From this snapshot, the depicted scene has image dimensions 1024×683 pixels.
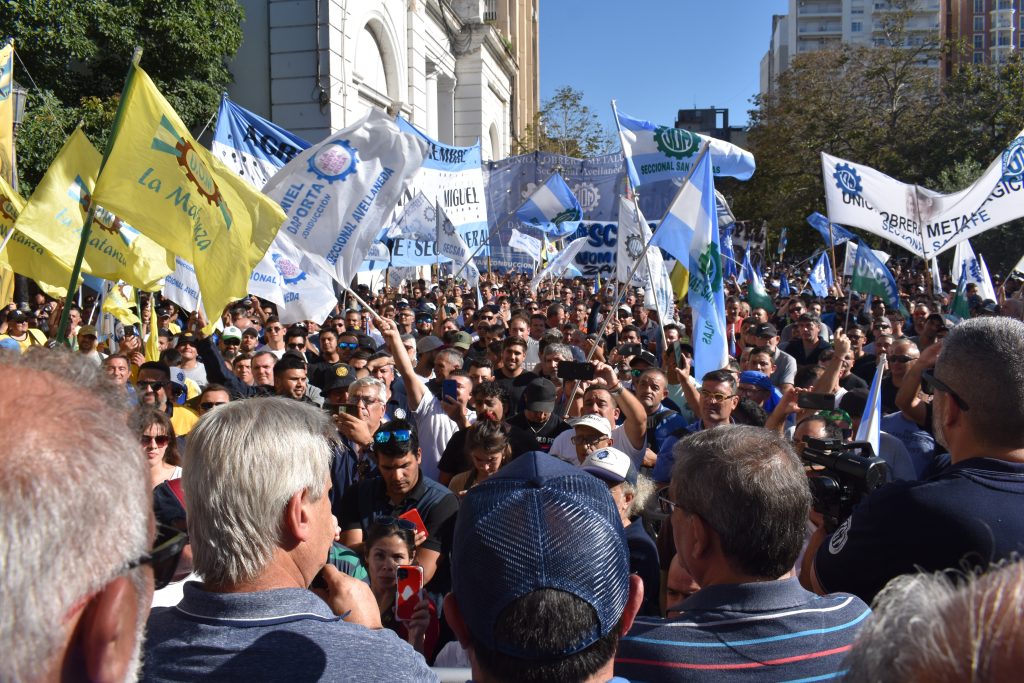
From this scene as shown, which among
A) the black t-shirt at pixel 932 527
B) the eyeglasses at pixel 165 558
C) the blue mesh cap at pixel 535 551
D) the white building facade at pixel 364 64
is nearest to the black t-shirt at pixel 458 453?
the black t-shirt at pixel 932 527

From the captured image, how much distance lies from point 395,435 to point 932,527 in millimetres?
2465

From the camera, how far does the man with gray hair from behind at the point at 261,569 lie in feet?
5.66

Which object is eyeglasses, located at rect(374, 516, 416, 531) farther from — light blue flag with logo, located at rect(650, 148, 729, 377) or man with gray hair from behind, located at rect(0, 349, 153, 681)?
light blue flag with logo, located at rect(650, 148, 729, 377)

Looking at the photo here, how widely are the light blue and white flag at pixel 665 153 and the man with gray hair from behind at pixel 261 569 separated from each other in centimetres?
840

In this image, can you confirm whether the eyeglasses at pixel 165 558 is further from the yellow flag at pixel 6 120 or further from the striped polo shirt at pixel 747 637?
the yellow flag at pixel 6 120

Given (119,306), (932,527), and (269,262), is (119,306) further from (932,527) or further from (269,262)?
(932,527)

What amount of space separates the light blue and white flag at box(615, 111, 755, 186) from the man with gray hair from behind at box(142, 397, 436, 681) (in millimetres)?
8399

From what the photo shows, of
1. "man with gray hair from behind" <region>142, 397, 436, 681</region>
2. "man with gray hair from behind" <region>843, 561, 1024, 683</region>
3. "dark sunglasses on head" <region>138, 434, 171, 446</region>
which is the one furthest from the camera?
"dark sunglasses on head" <region>138, 434, 171, 446</region>

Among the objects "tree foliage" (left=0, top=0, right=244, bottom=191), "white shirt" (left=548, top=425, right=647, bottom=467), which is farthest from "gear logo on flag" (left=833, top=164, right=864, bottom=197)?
"tree foliage" (left=0, top=0, right=244, bottom=191)

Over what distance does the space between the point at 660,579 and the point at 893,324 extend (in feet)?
25.7

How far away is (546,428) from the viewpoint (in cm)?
620

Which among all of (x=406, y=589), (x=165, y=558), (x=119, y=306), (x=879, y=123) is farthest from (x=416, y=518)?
(x=879, y=123)

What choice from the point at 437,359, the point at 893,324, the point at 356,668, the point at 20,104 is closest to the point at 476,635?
the point at 356,668

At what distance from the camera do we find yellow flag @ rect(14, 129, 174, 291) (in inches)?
251
